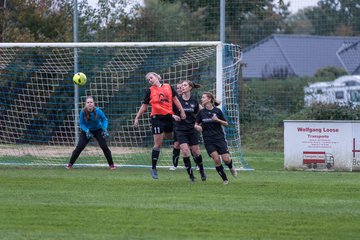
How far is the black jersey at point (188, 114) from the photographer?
16172 mm

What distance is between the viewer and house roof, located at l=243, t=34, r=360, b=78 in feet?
132

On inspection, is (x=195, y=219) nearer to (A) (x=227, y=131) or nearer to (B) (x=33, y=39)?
(A) (x=227, y=131)

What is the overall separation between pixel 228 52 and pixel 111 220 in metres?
10.1

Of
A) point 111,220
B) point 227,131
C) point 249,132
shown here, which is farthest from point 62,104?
point 111,220

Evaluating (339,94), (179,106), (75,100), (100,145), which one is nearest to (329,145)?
(179,106)

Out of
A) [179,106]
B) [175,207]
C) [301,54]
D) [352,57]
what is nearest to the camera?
[175,207]

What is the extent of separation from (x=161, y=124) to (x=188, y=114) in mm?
643

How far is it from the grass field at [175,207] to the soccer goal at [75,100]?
4.36 m

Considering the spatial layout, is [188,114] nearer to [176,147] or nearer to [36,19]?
[176,147]

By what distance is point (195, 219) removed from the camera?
34.2ft

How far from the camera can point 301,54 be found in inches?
1742

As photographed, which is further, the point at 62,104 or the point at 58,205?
the point at 62,104

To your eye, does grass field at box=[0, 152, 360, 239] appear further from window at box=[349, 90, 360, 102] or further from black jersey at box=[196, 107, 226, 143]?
window at box=[349, 90, 360, 102]

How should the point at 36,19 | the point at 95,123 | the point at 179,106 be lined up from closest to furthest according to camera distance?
the point at 179,106 < the point at 95,123 < the point at 36,19
